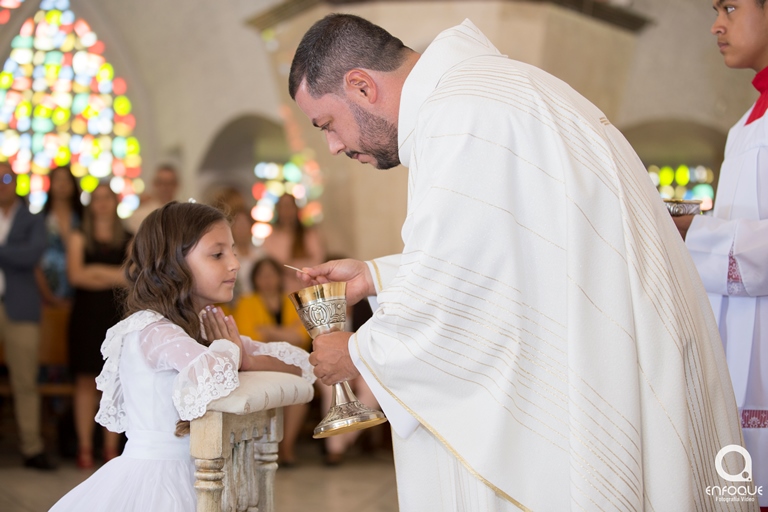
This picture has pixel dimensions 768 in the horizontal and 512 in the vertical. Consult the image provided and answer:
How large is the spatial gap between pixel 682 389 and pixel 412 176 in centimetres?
85

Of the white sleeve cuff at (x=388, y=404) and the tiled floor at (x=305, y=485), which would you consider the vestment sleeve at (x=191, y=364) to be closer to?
the white sleeve cuff at (x=388, y=404)

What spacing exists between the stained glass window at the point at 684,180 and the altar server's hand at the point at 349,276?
9617 millimetres

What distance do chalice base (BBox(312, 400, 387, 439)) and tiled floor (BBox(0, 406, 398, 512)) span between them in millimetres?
2387

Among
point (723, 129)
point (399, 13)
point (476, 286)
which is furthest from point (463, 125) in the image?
point (723, 129)

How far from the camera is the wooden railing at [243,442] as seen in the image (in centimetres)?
207

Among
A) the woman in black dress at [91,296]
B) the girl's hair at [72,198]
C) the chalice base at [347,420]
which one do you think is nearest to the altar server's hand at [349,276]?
the chalice base at [347,420]

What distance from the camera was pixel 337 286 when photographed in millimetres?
2338

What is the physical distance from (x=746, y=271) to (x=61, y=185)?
14.3ft

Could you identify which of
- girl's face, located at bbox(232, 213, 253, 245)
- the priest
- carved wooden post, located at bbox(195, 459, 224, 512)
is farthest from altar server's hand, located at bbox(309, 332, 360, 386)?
girl's face, located at bbox(232, 213, 253, 245)

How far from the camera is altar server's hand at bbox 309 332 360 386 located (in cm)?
214

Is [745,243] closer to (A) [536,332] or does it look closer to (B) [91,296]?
(A) [536,332]

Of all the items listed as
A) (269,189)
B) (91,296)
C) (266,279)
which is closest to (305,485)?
(266,279)

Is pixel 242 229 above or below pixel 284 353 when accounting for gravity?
below

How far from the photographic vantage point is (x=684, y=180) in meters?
11.5
